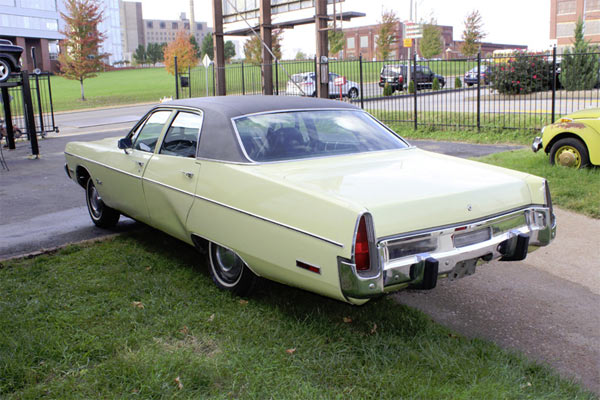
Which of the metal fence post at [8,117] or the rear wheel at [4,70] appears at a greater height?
the rear wheel at [4,70]

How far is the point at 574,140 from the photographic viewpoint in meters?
8.60

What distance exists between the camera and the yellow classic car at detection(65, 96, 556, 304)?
339cm

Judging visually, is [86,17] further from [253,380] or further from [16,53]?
[253,380]

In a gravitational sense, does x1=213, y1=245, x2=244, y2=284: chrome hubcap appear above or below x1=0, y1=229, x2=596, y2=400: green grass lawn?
above

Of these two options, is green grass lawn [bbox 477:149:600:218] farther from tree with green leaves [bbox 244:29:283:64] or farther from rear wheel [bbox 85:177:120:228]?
tree with green leaves [bbox 244:29:283:64]

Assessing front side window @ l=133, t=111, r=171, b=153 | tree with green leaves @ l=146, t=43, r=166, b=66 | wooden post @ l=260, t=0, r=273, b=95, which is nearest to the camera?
front side window @ l=133, t=111, r=171, b=153

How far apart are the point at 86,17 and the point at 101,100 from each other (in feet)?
18.9

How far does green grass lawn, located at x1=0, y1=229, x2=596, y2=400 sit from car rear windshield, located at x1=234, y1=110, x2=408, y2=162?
1104 millimetres

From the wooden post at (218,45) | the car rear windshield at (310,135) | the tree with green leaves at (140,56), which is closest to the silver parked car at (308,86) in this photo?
the wooden post at (218,45)

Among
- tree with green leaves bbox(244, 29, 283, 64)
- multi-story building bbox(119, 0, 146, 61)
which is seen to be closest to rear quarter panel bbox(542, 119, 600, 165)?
tree with green leaves bbox(244, 29, 283, 64)

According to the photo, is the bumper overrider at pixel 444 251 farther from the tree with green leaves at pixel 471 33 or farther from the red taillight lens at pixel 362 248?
the tree with green leaves at pixel 471 33

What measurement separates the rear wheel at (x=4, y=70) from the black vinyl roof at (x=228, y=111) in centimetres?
899

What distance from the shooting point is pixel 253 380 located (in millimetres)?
3254

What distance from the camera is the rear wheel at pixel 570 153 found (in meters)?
8.50
